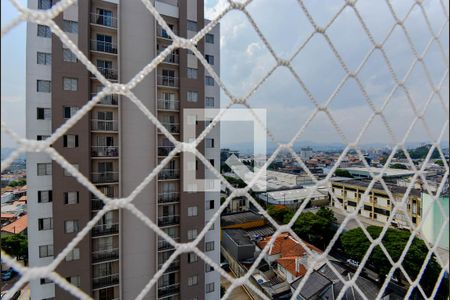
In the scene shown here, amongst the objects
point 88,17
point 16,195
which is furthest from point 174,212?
point 88,17

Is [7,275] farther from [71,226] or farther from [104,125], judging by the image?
[104,125]

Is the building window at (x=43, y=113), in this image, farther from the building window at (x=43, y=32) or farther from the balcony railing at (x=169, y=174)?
the balcony railing at (x=169, y=174)

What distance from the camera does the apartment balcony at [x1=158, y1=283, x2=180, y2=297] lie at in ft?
8.42

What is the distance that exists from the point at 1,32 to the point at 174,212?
256cm

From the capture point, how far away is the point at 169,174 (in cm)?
257

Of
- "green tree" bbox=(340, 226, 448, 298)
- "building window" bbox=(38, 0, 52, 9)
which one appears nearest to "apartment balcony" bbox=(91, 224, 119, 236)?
"building window" bbox=(38, 0, 52, 9)

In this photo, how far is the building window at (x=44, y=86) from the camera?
2090mm

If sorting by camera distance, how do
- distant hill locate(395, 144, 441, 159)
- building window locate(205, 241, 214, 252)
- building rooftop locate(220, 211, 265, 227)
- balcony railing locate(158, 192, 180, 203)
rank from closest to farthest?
1. distant hill locate(395, 144, 441, 159)
2. balcony railing locate(158, 192, 180, 203)
3. building window locate(205, 241, 214, 252)
4. building rooftop locate(220, 211, 265, 227)

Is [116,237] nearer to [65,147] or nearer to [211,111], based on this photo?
Result: [65,147]

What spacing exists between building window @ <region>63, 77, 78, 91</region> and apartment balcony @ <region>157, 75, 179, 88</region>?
0.75m

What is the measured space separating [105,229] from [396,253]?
421 centimetres

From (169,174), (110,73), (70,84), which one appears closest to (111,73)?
(110,73)

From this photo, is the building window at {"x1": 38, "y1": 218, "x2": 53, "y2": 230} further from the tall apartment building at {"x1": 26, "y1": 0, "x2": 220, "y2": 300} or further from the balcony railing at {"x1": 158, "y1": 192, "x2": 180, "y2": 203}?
the balcony railing at {"x1": 158, "y1": 192, "x2": 180, "y2": 203}

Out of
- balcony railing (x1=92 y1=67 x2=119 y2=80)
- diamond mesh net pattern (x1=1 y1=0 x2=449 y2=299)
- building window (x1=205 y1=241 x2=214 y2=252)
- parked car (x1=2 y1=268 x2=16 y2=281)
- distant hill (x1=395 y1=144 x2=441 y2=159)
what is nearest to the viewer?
diamond mesh net pattern (x1=1 y1=0 x2=449 y2=299)
